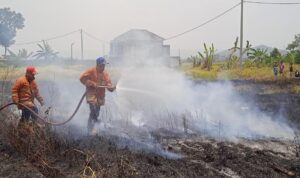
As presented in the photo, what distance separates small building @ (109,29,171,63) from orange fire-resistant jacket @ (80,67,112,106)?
102 ft

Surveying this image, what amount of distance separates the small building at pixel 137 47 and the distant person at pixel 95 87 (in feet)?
102

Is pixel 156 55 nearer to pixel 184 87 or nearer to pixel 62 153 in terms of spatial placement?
pixel 184 87

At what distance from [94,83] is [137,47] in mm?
33577

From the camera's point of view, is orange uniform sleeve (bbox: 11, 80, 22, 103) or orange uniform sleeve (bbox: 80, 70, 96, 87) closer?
orange uniform sleeve (bbox: 11, 80, 22, 103)

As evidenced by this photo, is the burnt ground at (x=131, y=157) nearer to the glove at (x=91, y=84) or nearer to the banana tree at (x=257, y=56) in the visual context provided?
the glove at (x=91, y=84)

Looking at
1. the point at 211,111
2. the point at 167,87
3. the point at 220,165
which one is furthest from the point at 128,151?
the point at 167,87

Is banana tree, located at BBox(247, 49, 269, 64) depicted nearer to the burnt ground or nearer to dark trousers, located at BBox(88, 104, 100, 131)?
the burnt ground

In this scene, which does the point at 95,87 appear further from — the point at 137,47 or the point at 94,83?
the point at 137,47

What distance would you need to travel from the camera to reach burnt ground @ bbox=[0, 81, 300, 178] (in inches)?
252

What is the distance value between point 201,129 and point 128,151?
365 centimetres

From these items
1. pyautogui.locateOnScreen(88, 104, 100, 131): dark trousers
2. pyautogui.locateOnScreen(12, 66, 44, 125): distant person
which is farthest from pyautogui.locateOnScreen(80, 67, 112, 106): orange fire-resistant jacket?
pyautogui.locateOnScreen(12, 66, 44, 125): distant person

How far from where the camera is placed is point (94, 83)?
29.7 feet

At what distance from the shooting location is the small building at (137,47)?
41.3 m

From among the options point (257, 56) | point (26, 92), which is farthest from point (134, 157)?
point (257, 56)
